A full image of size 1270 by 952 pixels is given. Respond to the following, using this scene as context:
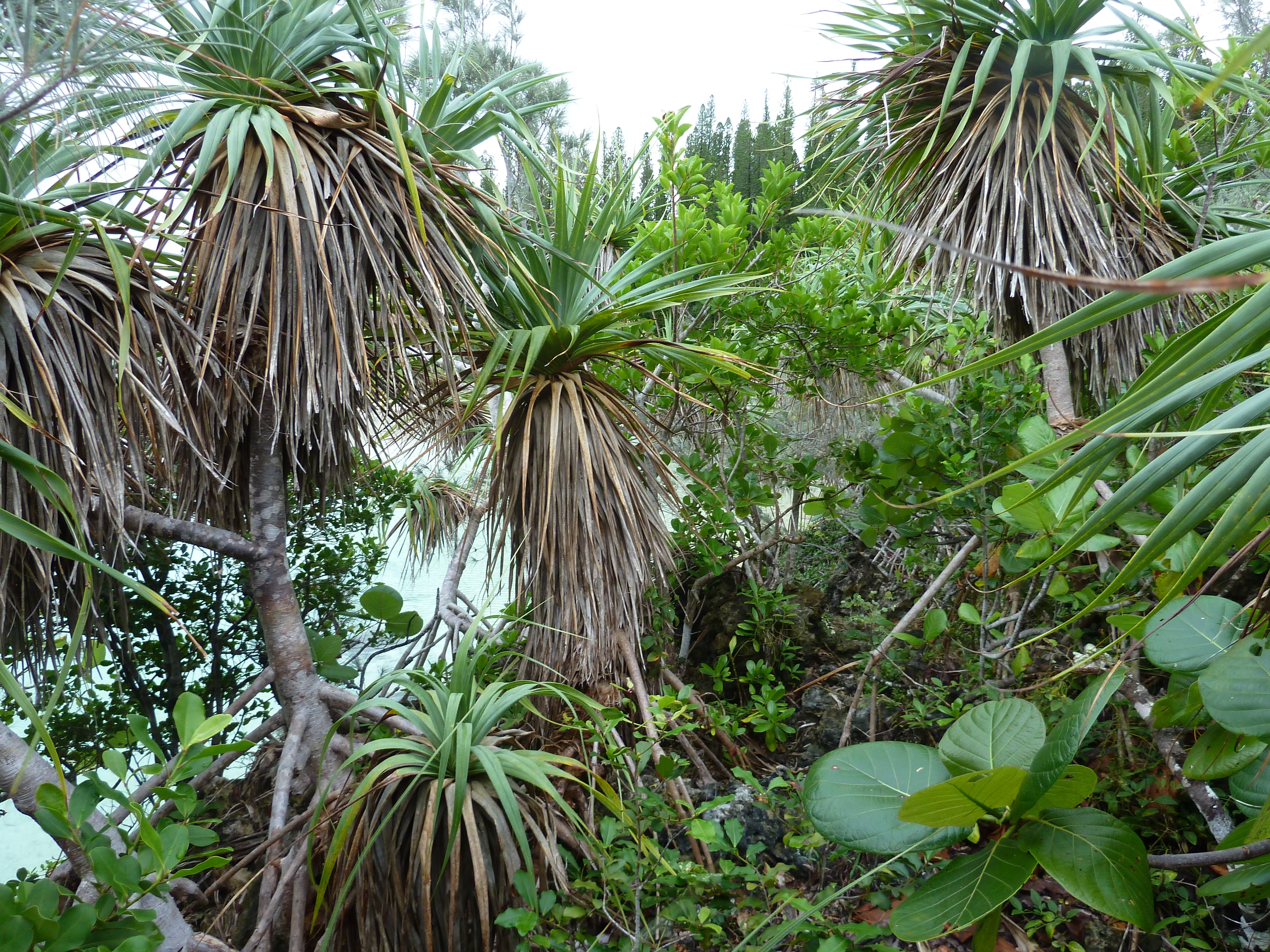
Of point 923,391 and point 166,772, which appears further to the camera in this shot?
point 923,391

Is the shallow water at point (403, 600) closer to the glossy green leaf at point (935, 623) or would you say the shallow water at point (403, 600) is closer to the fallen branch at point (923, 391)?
the glossy green leaf at point (935, 623)

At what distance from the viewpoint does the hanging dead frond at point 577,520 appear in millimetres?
2023

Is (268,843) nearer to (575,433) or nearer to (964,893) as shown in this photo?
(575,433)

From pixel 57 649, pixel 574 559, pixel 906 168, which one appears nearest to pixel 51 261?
pixel 57 649

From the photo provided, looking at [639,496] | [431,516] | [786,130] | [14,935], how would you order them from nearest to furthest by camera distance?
[14,935] → [639,496] → [431,516] → [786,130]

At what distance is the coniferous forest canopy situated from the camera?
35.8 inches

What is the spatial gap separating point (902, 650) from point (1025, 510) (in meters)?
0.97

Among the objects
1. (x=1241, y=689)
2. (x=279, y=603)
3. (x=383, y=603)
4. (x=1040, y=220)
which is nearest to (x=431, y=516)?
(x=383, y=603)

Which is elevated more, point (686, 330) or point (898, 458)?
point (686, 330)

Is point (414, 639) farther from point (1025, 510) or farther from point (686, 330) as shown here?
point (1025, 510)

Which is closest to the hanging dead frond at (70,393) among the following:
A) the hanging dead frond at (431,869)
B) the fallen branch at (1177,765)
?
the hanging dead frond at (431,869)

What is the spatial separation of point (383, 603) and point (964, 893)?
1.95m

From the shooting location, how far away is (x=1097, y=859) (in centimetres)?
87

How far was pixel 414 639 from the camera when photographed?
9.16ft
